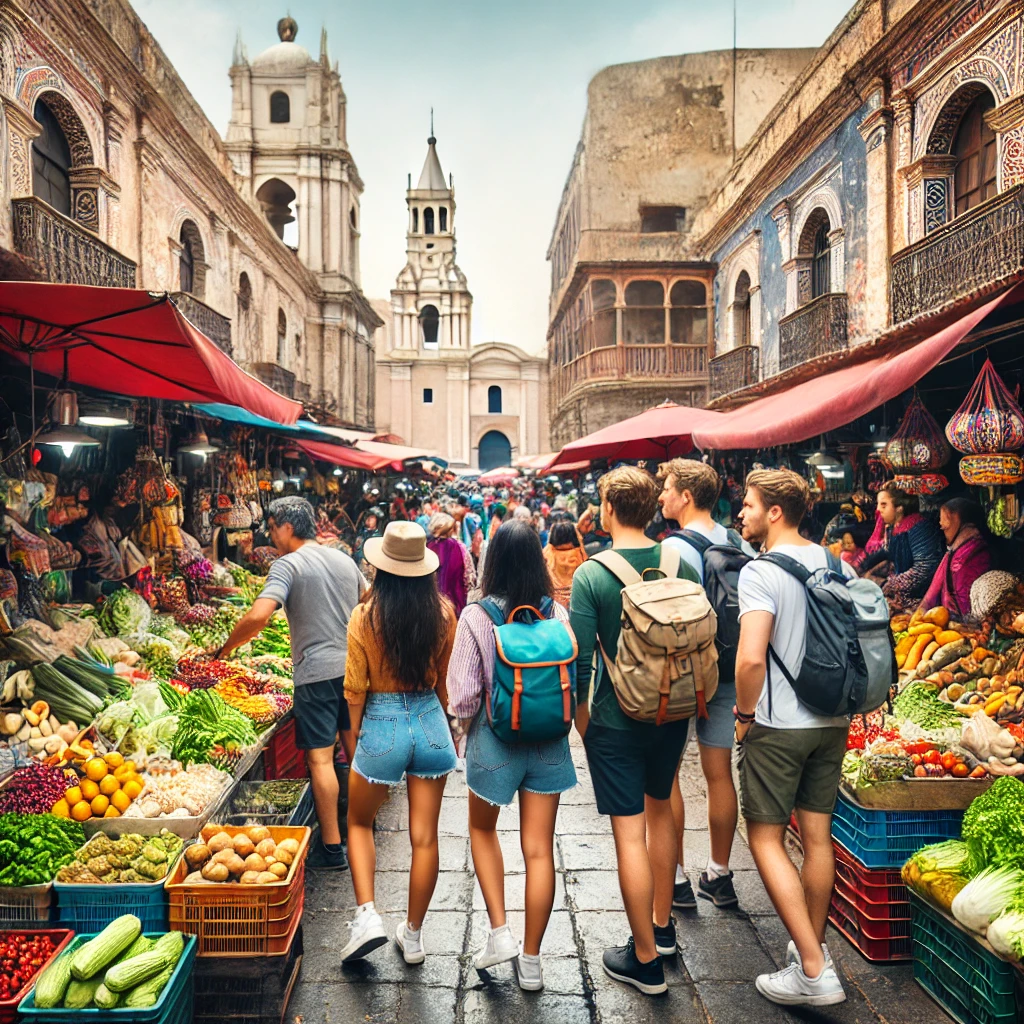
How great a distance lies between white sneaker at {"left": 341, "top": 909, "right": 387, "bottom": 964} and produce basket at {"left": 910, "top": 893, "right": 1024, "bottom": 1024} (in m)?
1.99

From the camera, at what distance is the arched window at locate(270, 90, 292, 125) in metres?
25.3

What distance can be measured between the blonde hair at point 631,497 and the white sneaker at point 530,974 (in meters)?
1.64

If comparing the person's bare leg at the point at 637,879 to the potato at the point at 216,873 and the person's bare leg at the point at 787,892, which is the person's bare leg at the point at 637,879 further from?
the potato at the point at 216,873

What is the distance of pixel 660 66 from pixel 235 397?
20.0 meters

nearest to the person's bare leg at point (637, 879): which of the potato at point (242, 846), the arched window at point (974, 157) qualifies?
the potato at point (242, 846)

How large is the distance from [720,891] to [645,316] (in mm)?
19539

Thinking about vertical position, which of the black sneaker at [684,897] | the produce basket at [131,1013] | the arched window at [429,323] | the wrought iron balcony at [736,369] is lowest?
the black sneaker at [684,897]

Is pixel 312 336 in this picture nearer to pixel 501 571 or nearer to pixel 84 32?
pixel 84 32

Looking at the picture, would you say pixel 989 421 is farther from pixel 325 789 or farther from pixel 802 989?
pixel 325 789

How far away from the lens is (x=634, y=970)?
295 centimetres

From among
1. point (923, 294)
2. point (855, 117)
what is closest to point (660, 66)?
point (855, 117)

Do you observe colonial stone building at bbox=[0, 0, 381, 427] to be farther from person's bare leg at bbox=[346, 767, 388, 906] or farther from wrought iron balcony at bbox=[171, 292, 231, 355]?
person's bare leg at bbox=[346, 767, 388, 906]

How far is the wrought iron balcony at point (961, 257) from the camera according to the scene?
6.80 m

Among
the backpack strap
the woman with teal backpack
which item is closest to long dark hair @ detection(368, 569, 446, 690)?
the woman with teal backpack
